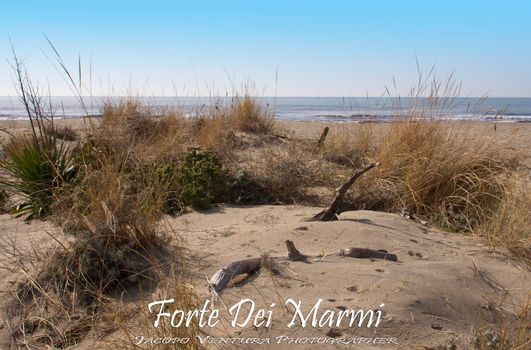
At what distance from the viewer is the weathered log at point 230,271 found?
2715 millimetres

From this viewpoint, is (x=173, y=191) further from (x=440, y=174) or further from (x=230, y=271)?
(x=440, y=174)

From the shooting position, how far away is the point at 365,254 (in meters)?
3.18

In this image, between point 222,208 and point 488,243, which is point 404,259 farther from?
point 222,208

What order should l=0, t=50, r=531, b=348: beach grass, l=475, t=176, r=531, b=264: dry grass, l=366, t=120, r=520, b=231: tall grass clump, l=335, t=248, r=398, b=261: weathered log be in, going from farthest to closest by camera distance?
l=366, t=120, r=520, b=231: tall grass clump → l=475, t=176, r=531, b=264: dry grass → l=335, t=248, r=398, b=261: weathered log → l=0, t=50, r=531, b=348: beach grass

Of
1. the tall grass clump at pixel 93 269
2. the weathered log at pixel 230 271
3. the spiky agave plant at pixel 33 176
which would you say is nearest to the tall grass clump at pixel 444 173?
the weathered log at pixel 230 271

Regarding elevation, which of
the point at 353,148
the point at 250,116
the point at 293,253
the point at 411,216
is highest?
the point at 250,116

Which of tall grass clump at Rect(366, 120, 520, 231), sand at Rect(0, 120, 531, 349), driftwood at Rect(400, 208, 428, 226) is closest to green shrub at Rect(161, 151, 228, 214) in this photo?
sand at Rect(0, 120, 531, 349)

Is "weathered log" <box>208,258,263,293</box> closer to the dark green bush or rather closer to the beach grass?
the beach grass

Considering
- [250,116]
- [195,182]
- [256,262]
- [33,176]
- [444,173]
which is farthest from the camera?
[250,116]

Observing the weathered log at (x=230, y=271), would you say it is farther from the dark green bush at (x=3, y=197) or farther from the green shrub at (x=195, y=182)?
the dark green bush at (x=3, y=197)

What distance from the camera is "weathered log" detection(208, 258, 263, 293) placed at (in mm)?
2715

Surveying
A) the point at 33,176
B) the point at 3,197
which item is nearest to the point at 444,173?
the point at 33,176

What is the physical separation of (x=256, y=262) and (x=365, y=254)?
734 millimetres

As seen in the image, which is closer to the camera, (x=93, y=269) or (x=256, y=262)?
(x=256, y=262)
